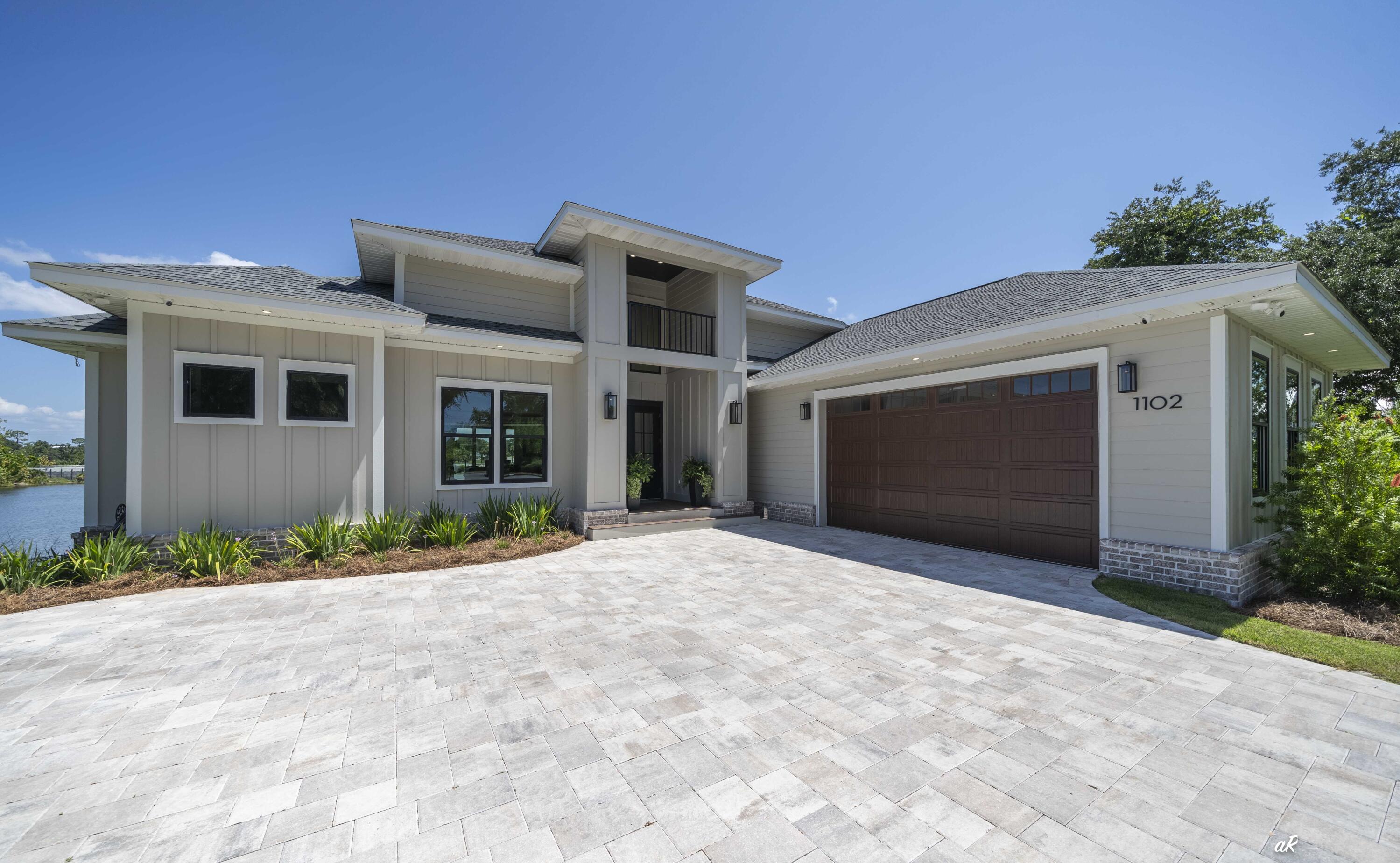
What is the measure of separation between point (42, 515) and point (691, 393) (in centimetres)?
1042

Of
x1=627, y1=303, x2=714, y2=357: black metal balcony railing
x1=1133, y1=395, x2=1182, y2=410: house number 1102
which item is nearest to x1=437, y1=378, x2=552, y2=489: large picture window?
x1=627, y1=303, x2=714, y2=357: black metal balcony railing

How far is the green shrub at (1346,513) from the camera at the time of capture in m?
4.52

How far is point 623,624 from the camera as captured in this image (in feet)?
14.1

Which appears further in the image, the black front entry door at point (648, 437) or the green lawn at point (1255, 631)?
the black front entry door at point (648, 437)

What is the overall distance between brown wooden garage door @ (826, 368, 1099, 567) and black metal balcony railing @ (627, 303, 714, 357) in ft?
9.47

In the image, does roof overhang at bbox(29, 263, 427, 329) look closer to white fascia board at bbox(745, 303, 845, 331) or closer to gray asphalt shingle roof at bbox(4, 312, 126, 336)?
gray asphalt shingle roof at bbox(4, 312, 126, 336)

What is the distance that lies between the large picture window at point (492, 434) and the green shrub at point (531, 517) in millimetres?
605

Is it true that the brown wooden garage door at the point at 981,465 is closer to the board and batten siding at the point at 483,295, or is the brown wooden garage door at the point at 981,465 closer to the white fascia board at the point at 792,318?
the white fascia board at the point at 792,318

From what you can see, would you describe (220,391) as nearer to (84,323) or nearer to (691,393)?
(84,323)

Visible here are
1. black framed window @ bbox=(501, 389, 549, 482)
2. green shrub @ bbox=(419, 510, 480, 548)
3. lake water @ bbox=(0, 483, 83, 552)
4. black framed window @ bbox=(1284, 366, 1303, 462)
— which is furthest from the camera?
black framed window @ bbox=(501, 389, 549, 482)

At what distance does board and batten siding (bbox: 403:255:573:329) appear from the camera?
8.24 metres

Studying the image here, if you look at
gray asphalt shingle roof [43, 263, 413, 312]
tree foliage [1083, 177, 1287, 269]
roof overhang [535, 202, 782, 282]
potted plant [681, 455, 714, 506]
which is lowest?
potted plant [681, 455, 714, 506]

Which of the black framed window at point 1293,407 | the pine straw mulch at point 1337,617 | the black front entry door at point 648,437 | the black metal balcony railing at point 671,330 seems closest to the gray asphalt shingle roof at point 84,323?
the black metal balcony railing at point 671,330

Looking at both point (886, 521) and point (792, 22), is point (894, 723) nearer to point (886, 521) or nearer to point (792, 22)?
point (886, 521)
